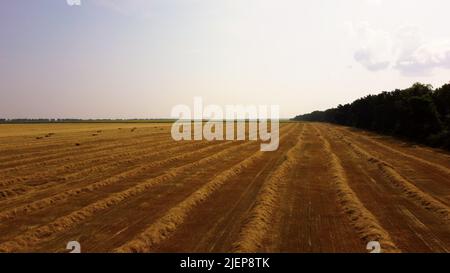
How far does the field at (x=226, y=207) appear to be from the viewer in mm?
9266

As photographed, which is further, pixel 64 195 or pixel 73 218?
pixel 64 195

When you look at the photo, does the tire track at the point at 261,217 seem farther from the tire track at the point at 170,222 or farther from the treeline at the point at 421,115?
Result: the treeline at the point at 421,115

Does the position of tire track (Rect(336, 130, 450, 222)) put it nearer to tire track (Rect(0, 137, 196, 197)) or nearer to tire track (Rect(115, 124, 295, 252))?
tire track (Rect(115, 124, 295, 252))

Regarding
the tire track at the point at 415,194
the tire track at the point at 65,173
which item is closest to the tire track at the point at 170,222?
the tire track at the point at 65,173

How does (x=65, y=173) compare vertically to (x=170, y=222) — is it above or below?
above

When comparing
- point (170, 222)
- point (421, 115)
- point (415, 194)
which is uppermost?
point (421, 115)

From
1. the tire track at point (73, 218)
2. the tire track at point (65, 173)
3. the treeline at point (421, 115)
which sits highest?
the treeline at point (421, 115)

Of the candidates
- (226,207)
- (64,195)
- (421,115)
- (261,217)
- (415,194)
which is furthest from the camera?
(421,115)

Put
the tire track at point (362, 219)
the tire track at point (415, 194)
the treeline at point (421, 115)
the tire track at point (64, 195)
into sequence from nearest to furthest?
the tire track at point (362, 219), the tire track at point (415, 194), the tire track at point (64, 195), the treeline at point (421, 115)

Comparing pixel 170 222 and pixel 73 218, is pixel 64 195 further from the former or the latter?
pixel 170 222

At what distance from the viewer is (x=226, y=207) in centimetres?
1269

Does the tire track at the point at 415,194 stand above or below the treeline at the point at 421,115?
below

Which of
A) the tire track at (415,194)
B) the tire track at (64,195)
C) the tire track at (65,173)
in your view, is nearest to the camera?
the tire track at (415,194)

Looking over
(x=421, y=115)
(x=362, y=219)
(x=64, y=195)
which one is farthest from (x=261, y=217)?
(x=421, y=115)
